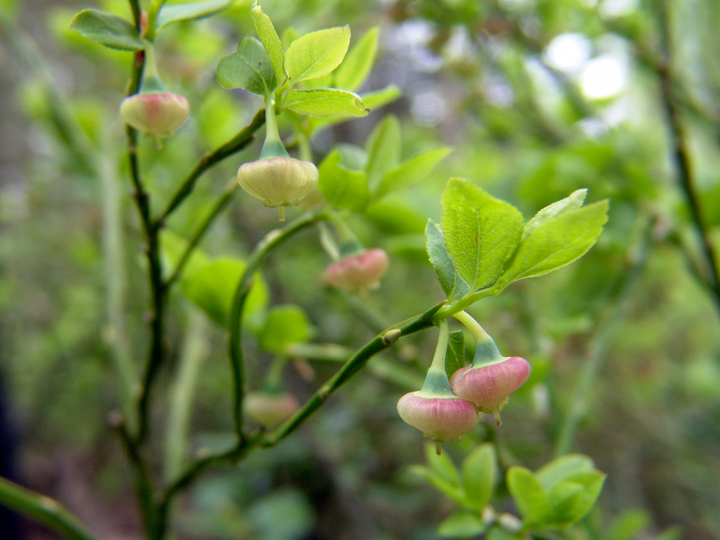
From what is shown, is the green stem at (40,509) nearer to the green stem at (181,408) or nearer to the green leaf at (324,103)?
the green stem at (181,408)

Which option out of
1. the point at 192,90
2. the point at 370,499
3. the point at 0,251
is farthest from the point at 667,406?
the point at 0,251

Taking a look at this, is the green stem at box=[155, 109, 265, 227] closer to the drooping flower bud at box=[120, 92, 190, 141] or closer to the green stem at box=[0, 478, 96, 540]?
the drooping flower bud at box=[120, 92, 190, 141]

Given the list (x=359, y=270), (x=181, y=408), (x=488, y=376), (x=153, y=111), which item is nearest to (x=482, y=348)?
(x=488, y=376)

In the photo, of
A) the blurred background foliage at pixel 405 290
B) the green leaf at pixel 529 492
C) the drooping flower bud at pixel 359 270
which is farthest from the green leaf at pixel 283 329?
the green leaf at pixel 529 492

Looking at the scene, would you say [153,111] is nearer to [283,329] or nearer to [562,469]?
[283,329]

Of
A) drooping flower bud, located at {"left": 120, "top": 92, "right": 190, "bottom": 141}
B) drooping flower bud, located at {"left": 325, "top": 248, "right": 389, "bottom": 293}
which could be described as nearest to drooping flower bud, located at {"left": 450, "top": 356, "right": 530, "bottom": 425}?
drooping flower bud, located at {"left": 325, "top": 248, "right": 389, "bottom": 293}

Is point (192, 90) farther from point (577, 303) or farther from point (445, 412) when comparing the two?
point (445, 412)
